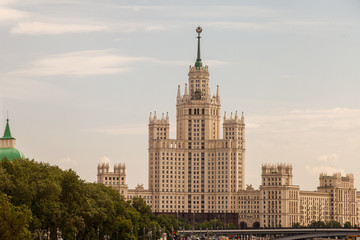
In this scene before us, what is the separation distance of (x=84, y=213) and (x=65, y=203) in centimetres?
761

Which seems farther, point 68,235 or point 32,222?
point 68,235

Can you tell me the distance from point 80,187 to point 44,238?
875 inches

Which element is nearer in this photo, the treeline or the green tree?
the green tree

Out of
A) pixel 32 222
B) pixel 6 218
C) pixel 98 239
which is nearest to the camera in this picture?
pixel 6 218

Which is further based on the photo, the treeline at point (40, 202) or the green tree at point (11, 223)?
the treeline at point (40, 202)

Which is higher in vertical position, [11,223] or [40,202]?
[40,202]

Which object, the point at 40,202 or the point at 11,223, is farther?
the point at 40,202

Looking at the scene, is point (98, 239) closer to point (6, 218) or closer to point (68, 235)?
point (68, 235)

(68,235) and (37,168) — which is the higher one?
(37,168)

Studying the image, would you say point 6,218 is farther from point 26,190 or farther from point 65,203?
point 65,203

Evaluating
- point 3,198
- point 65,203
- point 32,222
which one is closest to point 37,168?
point 65,203

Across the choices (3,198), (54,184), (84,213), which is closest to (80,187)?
(84,213)

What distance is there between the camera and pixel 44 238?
173 m

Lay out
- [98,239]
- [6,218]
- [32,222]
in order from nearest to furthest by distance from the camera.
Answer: [6,218], [32,222], [98,239]
